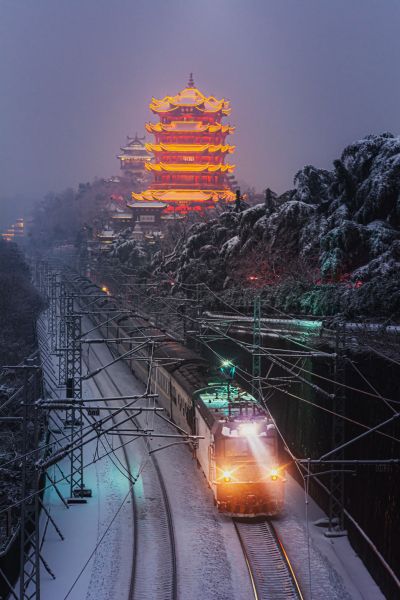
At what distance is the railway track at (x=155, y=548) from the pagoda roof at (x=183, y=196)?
215 ft

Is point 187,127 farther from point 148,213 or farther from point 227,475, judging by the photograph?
point 227,475

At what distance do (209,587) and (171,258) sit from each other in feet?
114

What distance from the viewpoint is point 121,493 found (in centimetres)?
2048

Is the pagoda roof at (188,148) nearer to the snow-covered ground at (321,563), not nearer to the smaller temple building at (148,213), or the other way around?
the smaller temple building at (148,213)

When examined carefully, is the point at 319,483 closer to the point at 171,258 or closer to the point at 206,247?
the point at 206,247

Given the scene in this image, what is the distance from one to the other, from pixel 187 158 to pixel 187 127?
18.5 feet

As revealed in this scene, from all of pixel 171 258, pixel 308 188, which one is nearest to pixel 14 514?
pixel 308 188

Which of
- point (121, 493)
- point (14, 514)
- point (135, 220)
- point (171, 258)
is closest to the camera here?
point (14, 514)

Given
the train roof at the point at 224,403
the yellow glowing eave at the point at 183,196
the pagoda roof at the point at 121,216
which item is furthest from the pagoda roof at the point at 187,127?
the train roof at the point at 224,403

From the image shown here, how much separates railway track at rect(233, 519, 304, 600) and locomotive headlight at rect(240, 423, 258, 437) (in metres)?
2.14

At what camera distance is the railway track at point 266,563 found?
13.9 meters

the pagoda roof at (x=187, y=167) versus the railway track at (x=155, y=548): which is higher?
the pagoda roof at (x=187, y=167)

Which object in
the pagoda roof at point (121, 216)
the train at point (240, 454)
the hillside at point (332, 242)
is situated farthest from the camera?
the pagoda roof at point (121, 216)

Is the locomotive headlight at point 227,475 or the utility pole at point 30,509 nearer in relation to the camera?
the utility pole at point 30,509
